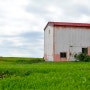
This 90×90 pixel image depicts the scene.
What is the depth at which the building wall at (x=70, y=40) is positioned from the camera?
4466 cm

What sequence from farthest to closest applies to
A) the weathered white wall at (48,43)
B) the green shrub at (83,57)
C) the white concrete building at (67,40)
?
the weathered white wall at (48,43)
the white concrete building at (67,40)
the green shrub at (83,57)

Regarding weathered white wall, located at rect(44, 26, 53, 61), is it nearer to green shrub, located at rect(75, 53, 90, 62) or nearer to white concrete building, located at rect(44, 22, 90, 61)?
white concrete building, located at rect(44, 22, 90, 61)

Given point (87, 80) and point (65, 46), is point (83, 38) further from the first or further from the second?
point (87, 80)

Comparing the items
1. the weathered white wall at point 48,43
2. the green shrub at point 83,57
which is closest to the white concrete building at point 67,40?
the weathered white wall at point 48,43

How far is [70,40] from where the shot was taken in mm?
44906

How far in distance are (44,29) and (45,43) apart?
2.10 meters

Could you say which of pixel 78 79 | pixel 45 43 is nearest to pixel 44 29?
pixel 45 43

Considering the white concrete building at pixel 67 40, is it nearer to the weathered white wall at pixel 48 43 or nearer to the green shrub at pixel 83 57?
the weathered white wall at pixel 48 43

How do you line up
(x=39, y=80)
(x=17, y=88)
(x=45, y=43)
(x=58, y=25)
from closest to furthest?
(x=17, y=88)
(x=39, y=80)
(x=58, y=25)
(x=45, y=43)

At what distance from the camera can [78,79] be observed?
17.1m

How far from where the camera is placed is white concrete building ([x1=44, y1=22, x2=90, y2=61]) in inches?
1757

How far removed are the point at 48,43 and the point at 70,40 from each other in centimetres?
383

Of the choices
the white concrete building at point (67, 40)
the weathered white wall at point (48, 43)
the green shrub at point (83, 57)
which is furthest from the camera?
the weathered white wall at point (48, 43)

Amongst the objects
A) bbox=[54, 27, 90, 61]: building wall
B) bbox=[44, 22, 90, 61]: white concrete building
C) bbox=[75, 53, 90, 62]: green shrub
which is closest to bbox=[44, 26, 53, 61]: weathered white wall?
bbox=[44, 22, 90, 61]: white concrete building
